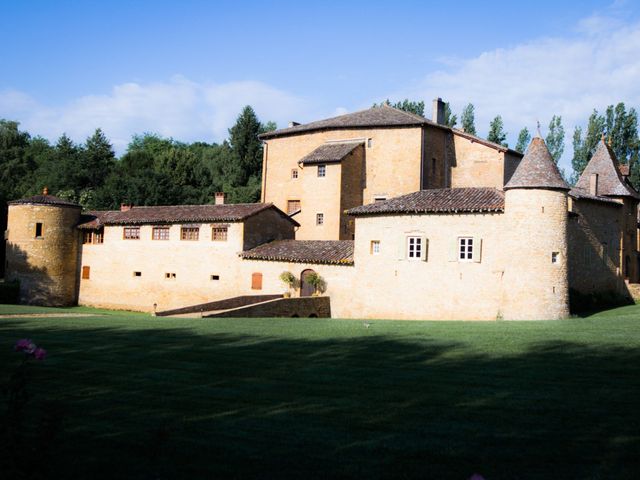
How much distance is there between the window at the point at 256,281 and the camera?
35.8 metres

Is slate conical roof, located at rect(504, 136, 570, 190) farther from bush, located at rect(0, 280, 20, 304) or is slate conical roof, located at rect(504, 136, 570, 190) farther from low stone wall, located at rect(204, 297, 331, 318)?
bush, located at rect(0, 280, 20, 304)

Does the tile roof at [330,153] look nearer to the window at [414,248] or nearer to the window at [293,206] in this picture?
the window at [293,206]

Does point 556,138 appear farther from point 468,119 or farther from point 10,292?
point 10,292

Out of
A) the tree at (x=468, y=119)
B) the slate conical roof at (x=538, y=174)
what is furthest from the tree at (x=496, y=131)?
the slate conical roof at (x=538, y=174)

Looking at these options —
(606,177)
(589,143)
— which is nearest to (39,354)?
(606,177)

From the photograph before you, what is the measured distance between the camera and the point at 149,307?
4066cm

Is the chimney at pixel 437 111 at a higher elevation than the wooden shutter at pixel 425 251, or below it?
higher

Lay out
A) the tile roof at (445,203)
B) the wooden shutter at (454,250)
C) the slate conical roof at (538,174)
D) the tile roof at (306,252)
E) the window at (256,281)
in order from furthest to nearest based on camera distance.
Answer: the window at (256,281), the tile roof at (306,252), the wooden shutter at (454,250), the tile roof at (445,203), the slate conical roof at (538,174)

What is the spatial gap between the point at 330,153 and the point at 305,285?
13.3m

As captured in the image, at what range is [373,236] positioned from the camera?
1249 inches

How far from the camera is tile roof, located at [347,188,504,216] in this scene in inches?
1129

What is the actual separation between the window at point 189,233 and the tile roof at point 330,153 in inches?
374

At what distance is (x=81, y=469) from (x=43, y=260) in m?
39.1

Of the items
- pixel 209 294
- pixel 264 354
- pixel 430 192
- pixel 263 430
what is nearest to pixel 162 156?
pixel 209 294
